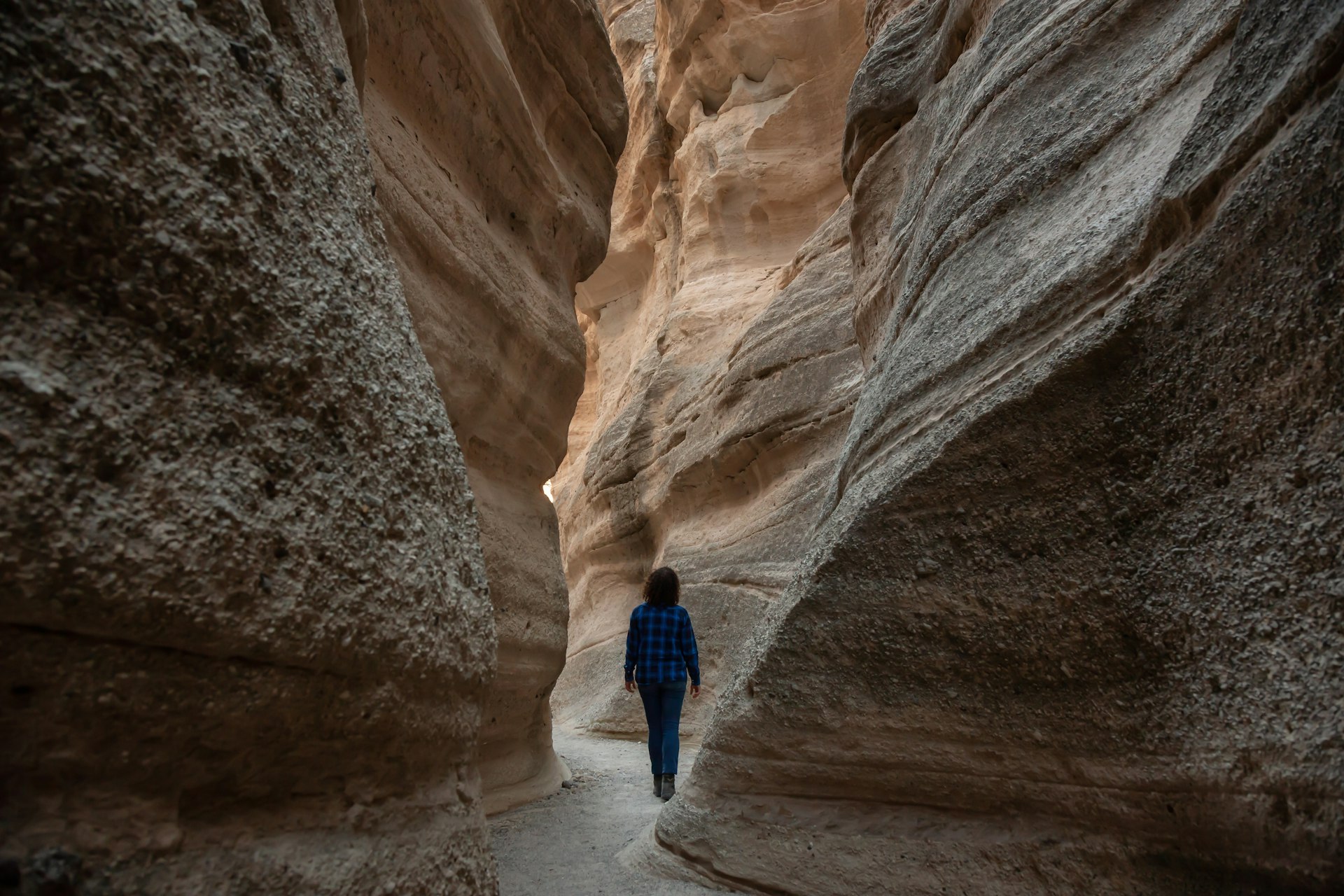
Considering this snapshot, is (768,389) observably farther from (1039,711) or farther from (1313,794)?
(1313,794)

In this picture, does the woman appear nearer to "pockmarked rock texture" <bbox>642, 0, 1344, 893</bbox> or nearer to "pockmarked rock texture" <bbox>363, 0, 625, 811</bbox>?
"pockmarked rock texture" <bbox>363, 0, 625, 811</bbox>

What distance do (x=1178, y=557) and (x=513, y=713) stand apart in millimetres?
3112

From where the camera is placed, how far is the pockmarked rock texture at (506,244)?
134 inches

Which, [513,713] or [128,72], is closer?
[128,72]

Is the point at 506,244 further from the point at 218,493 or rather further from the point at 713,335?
the point at 713,335

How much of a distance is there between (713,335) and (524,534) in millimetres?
6859

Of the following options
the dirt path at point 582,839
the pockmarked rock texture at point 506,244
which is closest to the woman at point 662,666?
the dirt path at point 582,839

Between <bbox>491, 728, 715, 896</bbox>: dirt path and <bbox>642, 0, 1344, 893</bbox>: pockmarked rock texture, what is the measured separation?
0.74 ft

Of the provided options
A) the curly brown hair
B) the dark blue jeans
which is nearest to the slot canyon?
the dark blue jeans

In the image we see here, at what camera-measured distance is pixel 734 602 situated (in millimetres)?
7285

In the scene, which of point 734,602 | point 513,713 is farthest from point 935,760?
point 734,602

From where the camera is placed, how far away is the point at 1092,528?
6.81 ft

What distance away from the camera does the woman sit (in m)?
4.05

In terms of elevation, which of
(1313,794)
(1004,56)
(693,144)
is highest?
(693,144)
